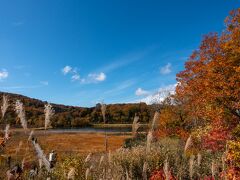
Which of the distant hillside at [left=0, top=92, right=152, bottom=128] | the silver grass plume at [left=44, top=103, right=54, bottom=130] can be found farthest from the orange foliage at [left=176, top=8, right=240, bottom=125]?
the silver grass plume at [left=44, top=103, right=54, bottom=130]

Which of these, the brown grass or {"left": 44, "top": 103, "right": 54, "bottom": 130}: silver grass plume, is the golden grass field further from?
{"left": 44, "top": 103, "right": 54, "bottom": 130}: silver grass plume

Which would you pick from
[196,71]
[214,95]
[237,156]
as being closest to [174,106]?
[196,71]

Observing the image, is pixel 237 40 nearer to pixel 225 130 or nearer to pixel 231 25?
pixel 231 25

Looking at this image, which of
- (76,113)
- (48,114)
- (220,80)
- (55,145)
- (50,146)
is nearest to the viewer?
(48,114)

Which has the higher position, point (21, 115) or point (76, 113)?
point (76, 113)

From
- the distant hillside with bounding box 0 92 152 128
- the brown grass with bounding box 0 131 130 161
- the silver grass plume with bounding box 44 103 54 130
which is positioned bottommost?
the brown grass with bounding box 0 131 130 161

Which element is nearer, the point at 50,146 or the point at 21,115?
the point at 21,115

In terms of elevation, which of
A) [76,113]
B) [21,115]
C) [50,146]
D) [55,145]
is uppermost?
[76,113]

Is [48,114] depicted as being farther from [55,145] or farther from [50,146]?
[55,145]

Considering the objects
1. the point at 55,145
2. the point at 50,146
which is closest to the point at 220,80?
the point at 50,146

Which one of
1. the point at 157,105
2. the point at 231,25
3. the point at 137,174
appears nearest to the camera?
the point at 137,174

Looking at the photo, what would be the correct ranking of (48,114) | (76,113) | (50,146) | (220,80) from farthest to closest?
(76,113)
(50,146)
(220,80)
(48,114)

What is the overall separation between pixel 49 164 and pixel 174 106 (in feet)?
122

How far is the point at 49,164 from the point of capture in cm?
347
